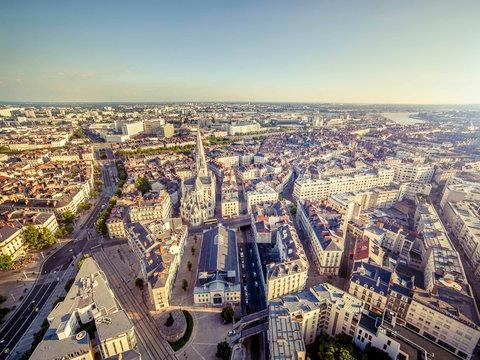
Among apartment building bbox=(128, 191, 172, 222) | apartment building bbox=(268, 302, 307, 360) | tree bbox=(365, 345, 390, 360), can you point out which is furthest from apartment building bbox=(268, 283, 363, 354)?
apartment building bbox=(128, 191, 172, 222)

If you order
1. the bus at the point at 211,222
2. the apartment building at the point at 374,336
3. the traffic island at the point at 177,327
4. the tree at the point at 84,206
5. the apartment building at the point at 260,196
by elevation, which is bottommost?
the traffic island at the point at 177,327

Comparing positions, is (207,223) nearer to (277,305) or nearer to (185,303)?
(185,303)

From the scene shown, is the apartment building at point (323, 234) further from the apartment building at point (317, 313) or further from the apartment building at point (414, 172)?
the apartment building at point (414, 172)

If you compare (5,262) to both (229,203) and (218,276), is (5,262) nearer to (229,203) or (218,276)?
(218,276)

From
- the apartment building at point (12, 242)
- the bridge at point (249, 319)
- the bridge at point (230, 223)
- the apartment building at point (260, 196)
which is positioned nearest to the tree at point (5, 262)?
the apartment building at point (12, 242)

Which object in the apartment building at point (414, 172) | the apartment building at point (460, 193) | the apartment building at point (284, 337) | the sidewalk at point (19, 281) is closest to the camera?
the apartment building at point (284, 337)

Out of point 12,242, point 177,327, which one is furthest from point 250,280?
point 12,242

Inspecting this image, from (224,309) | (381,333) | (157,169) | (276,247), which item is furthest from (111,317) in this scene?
(157,169)
